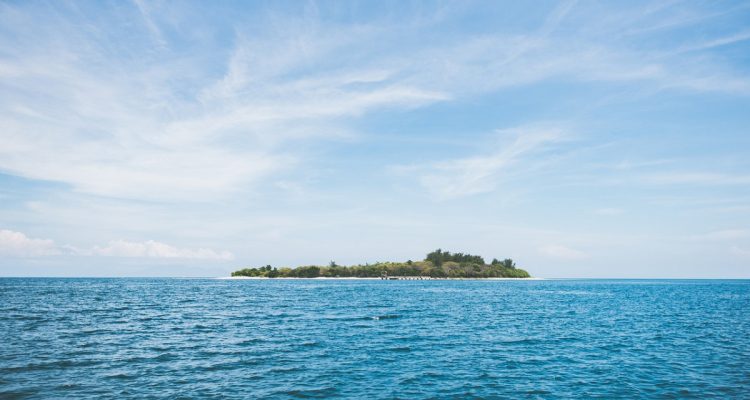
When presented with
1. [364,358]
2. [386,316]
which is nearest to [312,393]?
[364,358]

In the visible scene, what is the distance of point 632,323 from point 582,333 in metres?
15.8

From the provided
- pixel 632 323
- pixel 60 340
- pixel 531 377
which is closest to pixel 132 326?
pixel 60 340

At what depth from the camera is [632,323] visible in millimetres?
61031

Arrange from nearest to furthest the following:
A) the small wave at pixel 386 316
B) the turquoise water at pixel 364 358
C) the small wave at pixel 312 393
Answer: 1. the small wave at pixel 312 393
2. the turquoise water at pixel 364 358
3. the small wave at pixel 386 316

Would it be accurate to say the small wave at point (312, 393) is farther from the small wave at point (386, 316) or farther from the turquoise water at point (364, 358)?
the small wave at point (386, 316)

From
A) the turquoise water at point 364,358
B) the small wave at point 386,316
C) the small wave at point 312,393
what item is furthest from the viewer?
the small wave at point 386,316

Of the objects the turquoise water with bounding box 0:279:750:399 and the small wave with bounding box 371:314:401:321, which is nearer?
the turquoise water with bounding box 0:279:750:399

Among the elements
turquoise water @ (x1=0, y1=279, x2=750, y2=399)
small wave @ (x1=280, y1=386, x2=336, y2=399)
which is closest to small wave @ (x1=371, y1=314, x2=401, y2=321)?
turquoise water @ (x1=0, y1=279, x2=750, y2=399)

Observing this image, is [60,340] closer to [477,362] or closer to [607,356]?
[477,362]

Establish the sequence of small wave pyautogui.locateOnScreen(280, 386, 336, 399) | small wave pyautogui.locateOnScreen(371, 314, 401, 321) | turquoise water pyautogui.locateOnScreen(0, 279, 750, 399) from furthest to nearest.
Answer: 1. small wave pyautogui.locateOnScreen(371, 314, 401, 321)
2. turquoise water pyautogui.locateOnScreen(0, 279, 750, 399)
3. small wave pyautogui.locateOnScreen(280, 386, 336, 399)

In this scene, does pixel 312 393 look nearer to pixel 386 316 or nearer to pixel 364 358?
pixel 364 358

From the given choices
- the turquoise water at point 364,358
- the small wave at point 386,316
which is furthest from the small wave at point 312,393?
the small wave at point 386,316

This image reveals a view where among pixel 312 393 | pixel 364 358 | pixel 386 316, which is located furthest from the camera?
pixel 386 316

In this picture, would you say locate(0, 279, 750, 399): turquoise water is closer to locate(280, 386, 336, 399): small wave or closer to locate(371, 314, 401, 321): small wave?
locate(280, 386, 336, 399): small wave
